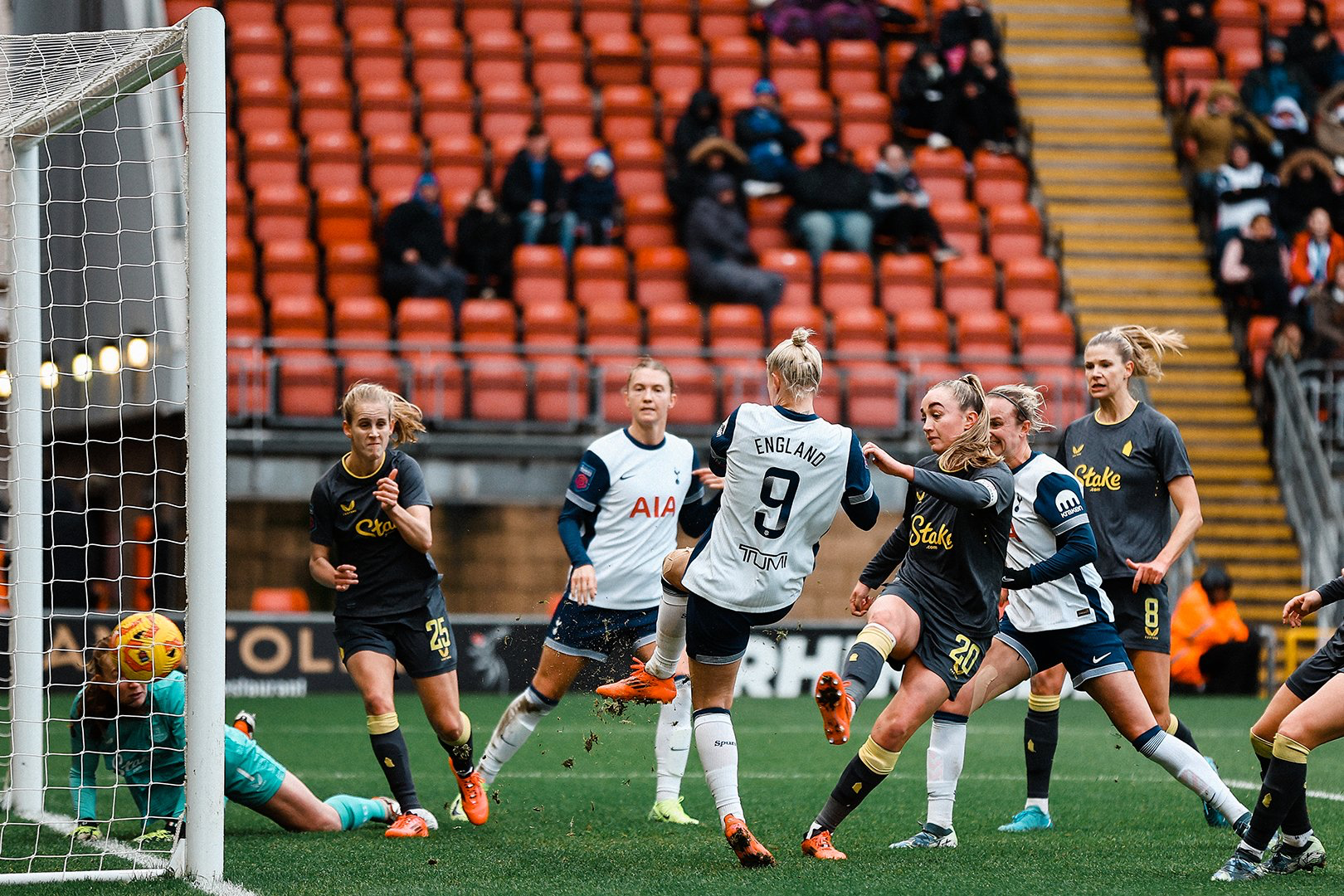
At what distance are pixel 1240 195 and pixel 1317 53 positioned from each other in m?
3.77

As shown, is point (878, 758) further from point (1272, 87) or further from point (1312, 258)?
point (1272, 87)

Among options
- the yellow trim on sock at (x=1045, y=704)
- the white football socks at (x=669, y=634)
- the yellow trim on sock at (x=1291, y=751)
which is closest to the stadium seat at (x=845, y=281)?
the yellow trim on sock at (x=1045, y=704)

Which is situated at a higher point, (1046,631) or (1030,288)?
(1030,288)

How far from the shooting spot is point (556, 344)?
1584 cm

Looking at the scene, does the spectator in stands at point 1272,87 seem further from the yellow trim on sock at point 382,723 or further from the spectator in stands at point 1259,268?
the yellow trim on sock at point 382,723

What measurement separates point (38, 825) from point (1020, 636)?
159 inches

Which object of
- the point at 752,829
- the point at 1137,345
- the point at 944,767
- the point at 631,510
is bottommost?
the point at 752,829

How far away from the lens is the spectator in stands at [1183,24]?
21156 mm

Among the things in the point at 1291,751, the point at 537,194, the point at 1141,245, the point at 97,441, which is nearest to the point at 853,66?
the point at 1141,245

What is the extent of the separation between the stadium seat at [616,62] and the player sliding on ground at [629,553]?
13389 millimetres

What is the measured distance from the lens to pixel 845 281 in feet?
56.6

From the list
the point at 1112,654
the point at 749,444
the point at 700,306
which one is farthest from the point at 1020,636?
the point at 700,306

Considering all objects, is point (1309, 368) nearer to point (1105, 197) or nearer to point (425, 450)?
point (1105, 197)

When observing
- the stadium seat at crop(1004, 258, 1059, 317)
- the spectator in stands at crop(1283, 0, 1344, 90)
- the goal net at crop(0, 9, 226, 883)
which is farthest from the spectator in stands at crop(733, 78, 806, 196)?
the goal net at crop(0, 9, 226, 883)
